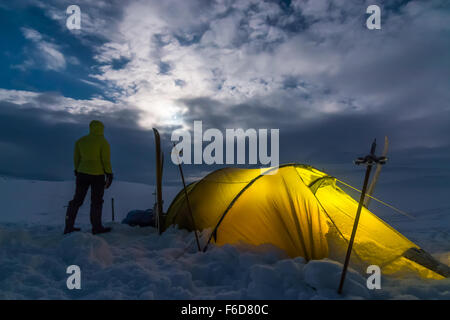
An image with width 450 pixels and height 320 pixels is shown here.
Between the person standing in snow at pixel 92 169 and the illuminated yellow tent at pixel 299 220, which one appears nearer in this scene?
the illuminated yellow tent at pixel 299 220

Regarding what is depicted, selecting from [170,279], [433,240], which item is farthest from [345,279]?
[433,240]

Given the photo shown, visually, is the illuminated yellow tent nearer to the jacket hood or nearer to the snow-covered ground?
the snow-covered ground

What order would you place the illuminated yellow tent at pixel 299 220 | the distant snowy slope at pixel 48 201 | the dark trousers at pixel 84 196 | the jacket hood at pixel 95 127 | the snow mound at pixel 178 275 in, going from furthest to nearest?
the distant snowy slope at pixel 48 201 → the jacket hood at pixel 95 127 → the dark trousers at pixel 84 196 → the illuminated yellow tent at pixel 299 220 → the snow mound at pixel 178 275

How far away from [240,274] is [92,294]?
2.07 meters

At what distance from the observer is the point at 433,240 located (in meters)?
8.10

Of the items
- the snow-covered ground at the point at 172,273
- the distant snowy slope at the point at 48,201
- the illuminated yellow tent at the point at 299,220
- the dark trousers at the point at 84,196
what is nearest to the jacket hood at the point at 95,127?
the dark trousers at the point at 84,196

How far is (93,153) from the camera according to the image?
6.42m

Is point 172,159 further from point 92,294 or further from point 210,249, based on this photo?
point 92,294

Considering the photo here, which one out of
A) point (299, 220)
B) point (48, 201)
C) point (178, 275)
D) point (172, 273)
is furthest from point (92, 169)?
point (48, 201)

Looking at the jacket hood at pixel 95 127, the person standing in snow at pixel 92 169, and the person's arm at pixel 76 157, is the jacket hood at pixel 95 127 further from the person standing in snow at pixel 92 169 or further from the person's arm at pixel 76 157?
the person's arm at pixel 76 157

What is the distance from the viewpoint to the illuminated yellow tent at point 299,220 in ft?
15.1

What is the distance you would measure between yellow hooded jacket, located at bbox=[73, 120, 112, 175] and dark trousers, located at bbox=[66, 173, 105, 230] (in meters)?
0.15

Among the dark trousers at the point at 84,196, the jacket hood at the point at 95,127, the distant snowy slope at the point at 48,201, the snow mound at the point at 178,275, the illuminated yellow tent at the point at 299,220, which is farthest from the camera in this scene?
the distant snowy slope at the point at 48,201

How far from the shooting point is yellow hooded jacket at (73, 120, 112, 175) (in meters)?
6.41
